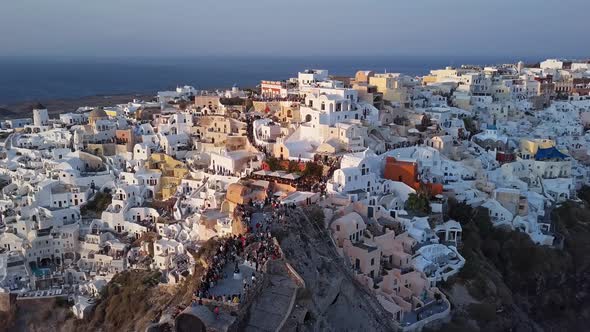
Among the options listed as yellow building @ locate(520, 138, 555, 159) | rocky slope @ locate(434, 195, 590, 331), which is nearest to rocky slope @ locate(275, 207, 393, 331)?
rocky slope @ locate(434, 195, 590, 331)

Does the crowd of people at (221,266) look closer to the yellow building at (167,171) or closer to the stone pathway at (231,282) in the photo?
the stone pathway at (231,282)

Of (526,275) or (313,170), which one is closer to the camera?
(526,275)

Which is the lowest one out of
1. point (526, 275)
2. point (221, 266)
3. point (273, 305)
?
point (526, 275)

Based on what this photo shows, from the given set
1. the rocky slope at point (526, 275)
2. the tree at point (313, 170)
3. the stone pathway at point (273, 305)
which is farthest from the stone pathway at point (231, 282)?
the tree at point (313, 170)

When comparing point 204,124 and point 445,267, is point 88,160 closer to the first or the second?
point 204,124

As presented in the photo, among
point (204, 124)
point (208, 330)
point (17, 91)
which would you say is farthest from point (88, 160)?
point (17, 91)

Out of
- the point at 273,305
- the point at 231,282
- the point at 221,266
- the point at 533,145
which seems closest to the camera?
the point at 273,305

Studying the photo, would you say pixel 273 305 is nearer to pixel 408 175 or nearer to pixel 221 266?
pixel 221 266

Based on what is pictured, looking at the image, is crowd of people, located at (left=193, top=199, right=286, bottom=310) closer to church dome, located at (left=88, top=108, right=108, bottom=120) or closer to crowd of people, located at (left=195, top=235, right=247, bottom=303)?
crowd of people, located at (left=195, top=235, right=247, bottom=303)

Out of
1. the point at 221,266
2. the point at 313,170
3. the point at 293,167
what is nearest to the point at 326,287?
the point at 221,266
